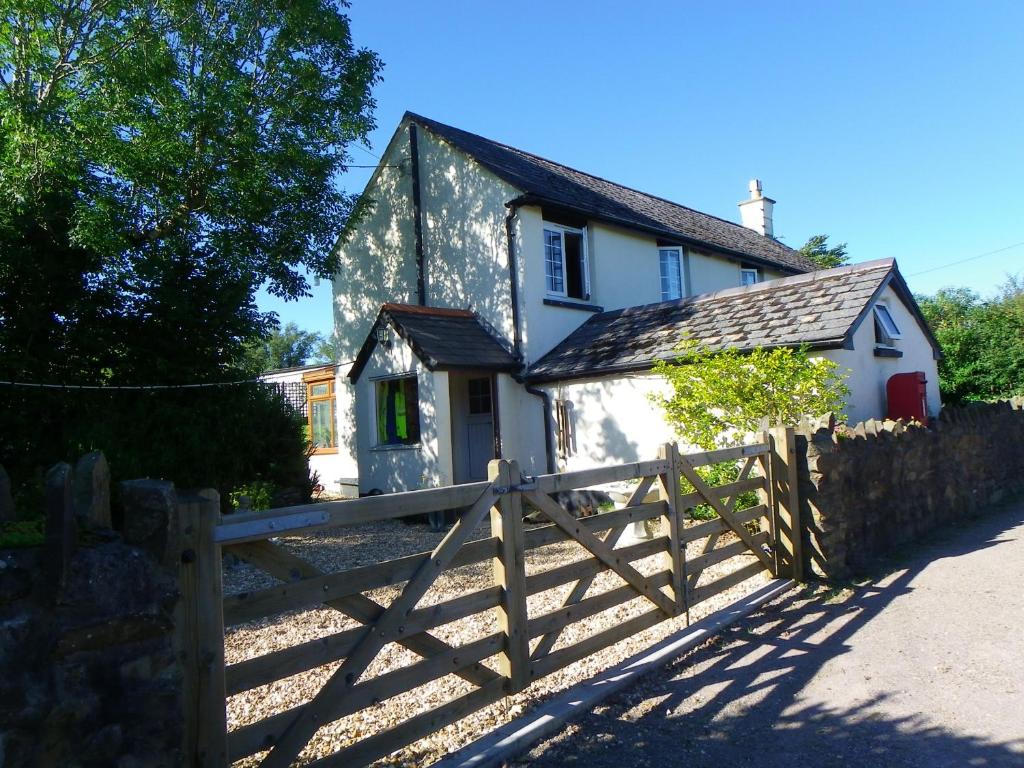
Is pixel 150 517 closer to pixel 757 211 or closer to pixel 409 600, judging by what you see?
pixel 409 600

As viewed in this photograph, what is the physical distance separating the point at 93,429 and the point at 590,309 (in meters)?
9.26

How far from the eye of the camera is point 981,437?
11.6 m

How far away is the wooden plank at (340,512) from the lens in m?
3.08

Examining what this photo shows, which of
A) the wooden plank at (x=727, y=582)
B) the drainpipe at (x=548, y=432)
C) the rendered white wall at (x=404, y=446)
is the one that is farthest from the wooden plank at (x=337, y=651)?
the drainpipe at (x=548, y=432)

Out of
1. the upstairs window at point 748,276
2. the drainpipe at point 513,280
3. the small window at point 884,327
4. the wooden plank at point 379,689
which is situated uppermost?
the upstairs window at point 748,276

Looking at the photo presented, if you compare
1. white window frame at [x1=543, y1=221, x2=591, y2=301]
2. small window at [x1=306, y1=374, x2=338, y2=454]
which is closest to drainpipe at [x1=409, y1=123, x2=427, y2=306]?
white window frame at [x1=543, y1=221, x2=591, y2=301]

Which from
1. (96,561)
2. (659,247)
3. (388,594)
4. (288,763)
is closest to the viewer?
(96,561)

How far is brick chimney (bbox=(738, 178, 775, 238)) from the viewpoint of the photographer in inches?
1051

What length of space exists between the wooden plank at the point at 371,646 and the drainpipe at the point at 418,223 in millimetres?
12418

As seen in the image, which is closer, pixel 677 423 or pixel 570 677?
pixel 570 677

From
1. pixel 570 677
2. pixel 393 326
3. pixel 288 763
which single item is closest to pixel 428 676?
pixel 288 763

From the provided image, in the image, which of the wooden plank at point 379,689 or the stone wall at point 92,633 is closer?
the stone wall at point 92,633

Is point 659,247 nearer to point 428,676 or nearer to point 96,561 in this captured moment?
point 428,676

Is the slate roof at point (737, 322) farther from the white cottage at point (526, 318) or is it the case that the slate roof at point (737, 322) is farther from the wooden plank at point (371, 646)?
the wooden plank at point (371, 646)
